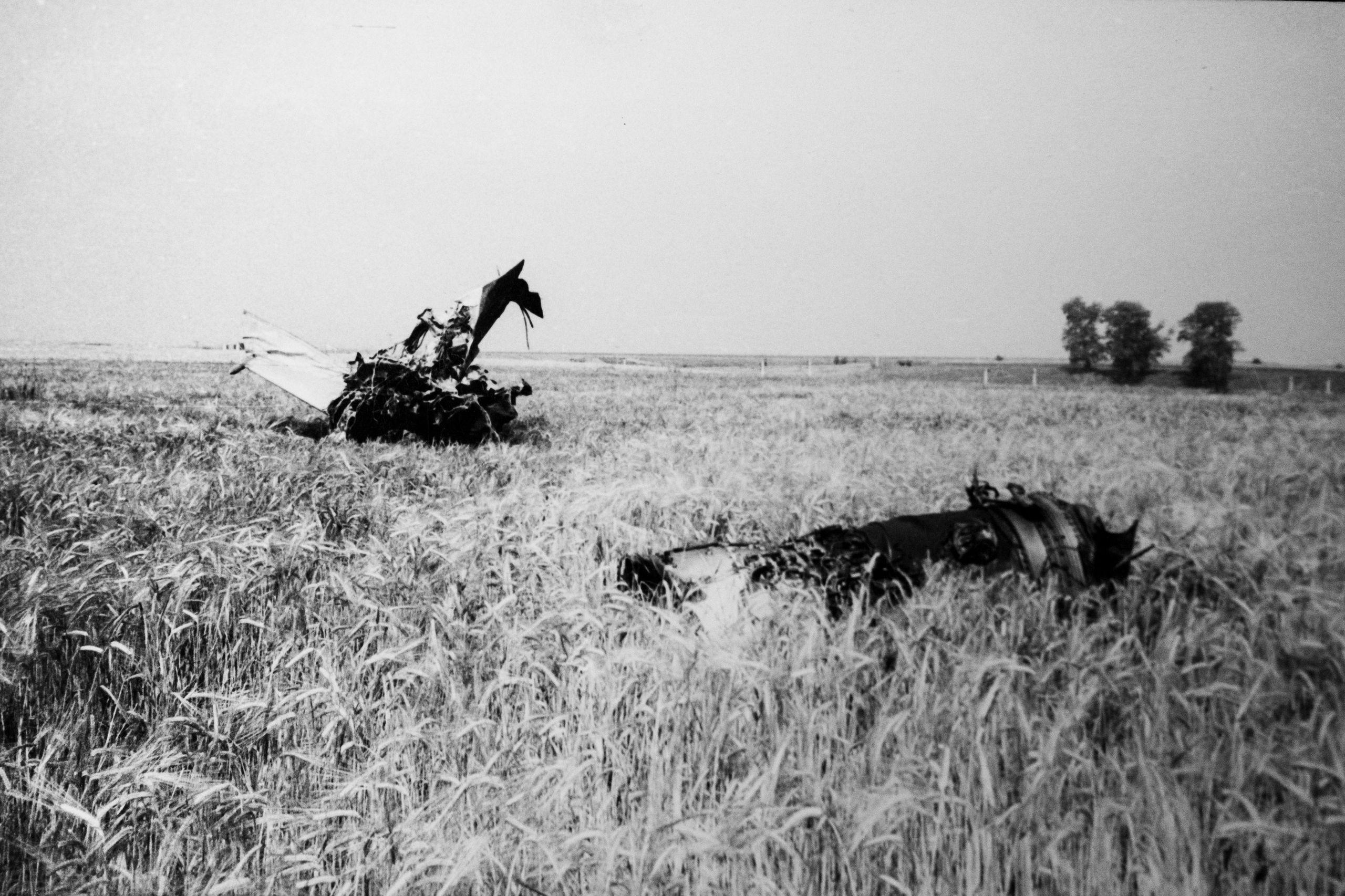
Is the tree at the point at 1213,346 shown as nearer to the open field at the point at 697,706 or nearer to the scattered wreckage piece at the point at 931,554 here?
the open field at the point at 697,706

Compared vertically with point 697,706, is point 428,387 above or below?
above

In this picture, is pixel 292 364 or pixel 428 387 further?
pixel 292 364

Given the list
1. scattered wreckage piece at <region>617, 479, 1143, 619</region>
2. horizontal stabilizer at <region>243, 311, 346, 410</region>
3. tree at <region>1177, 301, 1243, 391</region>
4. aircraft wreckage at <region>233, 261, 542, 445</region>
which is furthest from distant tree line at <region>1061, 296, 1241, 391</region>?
horizontal stabilizer at <region>243, 311, 346, 410</region>

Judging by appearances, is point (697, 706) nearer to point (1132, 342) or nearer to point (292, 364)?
point (1132, 342)

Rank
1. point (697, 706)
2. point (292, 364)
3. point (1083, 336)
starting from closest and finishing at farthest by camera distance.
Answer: point (697, 706) → point (1083, 336) → point (292, 364)

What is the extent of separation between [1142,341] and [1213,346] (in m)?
0.44

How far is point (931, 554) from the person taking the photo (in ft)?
9.25

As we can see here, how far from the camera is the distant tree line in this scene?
262cm

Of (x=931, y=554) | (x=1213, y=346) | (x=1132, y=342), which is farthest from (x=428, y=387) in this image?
(x=1213, y=346)

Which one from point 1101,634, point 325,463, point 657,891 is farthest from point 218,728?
point 325,463

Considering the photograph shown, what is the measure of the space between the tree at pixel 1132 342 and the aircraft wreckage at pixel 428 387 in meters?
7.17

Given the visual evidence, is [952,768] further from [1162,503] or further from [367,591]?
[367,591]

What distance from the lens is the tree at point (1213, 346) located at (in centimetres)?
→ 260

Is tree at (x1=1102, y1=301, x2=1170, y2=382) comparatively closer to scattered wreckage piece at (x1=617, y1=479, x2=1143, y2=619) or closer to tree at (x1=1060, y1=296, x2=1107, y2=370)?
tree at (x1=1060, y1=296, x2=1107, y2=370)
